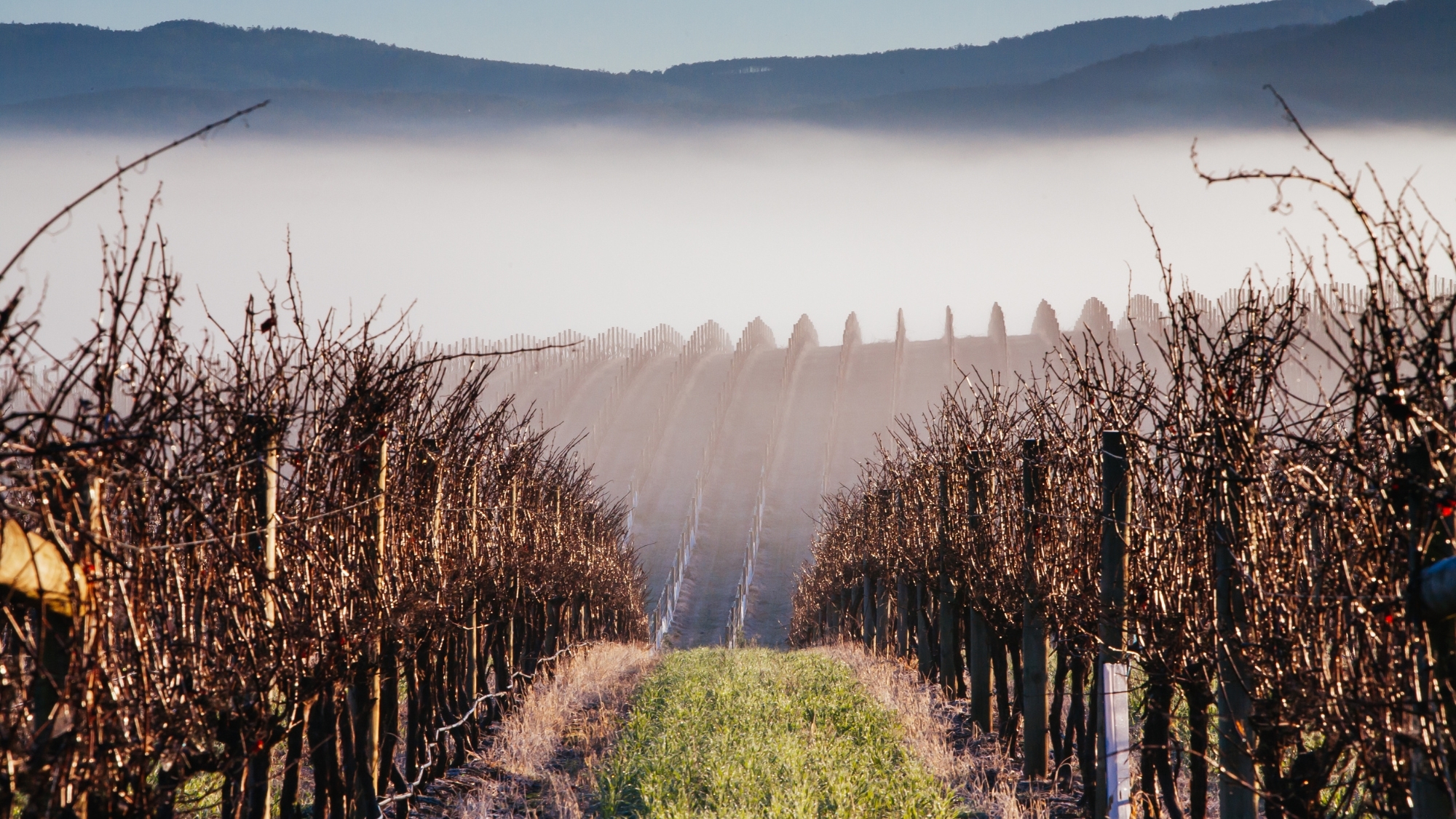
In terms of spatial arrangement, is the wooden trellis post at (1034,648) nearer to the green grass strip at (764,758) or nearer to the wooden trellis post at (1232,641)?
the green grass strip at (764,758)

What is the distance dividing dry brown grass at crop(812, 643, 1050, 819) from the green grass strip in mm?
256

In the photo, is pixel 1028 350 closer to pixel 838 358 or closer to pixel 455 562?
pixel 838 358

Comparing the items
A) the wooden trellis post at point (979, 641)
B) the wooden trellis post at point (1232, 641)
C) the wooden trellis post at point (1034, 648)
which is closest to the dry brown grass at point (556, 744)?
the wooden trellis post at point (1034, 648)

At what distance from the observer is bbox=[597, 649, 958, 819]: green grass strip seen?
8438 mm

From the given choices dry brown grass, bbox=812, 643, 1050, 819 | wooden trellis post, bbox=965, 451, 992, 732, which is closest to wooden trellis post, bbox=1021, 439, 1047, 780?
dry brown grass, bbox=812, 643, 1050, 819

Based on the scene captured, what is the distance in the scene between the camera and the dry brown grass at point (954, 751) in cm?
909

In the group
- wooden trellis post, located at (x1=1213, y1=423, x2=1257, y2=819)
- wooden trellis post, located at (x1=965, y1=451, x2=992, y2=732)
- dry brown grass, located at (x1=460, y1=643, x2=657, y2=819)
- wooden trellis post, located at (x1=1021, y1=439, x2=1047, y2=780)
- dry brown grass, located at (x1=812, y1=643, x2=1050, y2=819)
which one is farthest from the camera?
wooden trellis post, located at (x1=965, y1=451, x2=992, y2=732)

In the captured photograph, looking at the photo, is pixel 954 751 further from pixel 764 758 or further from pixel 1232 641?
pixel 1232 641

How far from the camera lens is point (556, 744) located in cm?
1326

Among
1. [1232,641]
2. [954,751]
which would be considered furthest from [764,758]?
[1232,641]

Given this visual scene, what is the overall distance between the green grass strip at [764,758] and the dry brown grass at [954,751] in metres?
0.26

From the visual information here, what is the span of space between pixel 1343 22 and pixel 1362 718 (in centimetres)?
18039

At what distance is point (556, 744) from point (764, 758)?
13.5 ft

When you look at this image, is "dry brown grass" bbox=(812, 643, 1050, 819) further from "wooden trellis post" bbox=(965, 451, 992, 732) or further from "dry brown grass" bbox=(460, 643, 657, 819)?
"dry brown grass" bbox=(460, 643, 657, 819)
